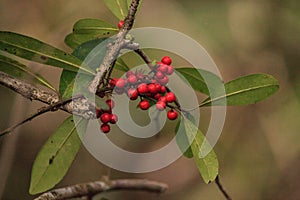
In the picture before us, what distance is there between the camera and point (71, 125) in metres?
0.95

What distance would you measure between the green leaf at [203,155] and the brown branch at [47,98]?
186 millimetres

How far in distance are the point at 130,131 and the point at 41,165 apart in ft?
0.93

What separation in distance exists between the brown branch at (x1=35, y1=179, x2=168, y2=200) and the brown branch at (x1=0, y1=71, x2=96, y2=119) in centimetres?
17

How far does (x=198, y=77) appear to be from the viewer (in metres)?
1.00

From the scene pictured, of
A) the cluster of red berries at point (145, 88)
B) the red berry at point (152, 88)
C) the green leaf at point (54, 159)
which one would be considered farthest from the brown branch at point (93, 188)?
the red berry at point (152, 88)

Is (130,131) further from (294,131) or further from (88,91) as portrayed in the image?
(294,131)

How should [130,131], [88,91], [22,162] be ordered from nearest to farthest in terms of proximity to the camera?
1. [88,91]
2. [130,131]
3. [22,162]

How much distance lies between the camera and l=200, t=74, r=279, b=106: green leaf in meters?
0.96

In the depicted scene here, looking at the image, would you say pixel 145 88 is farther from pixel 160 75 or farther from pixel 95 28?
pixel 95 28

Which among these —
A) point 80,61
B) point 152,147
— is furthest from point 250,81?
point 152,147

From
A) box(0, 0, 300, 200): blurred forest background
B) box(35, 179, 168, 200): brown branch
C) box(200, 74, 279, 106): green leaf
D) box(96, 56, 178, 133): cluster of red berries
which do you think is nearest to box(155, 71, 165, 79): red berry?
box(96, 56, 178, 133): cluster of red berries

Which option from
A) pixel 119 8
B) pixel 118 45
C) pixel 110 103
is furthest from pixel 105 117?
pixel 119 8

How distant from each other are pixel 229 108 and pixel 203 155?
179 centimetres

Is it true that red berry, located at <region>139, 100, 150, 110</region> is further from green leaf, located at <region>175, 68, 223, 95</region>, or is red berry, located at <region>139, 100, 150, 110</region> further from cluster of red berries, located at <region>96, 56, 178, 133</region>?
green leaf, located at <region>175, 68, 223, 95</region>
